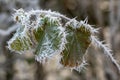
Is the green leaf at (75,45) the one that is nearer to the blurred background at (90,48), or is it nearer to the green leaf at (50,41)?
the green leaf at (50,41)

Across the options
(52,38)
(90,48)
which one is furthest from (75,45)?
(90,48)

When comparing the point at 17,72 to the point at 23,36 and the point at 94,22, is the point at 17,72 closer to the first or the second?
the point at 94,22

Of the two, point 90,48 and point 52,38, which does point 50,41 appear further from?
point 90,48

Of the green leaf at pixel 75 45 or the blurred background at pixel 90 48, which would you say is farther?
the blurred background at pixel 90 48

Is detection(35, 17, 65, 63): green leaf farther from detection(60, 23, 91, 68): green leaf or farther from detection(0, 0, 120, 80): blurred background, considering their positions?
detection(0, 0, 120, 80): blurred background

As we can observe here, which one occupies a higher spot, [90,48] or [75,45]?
[90,48]

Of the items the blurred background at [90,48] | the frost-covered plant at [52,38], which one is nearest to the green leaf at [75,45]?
the frost-covered plant at [52,38]
